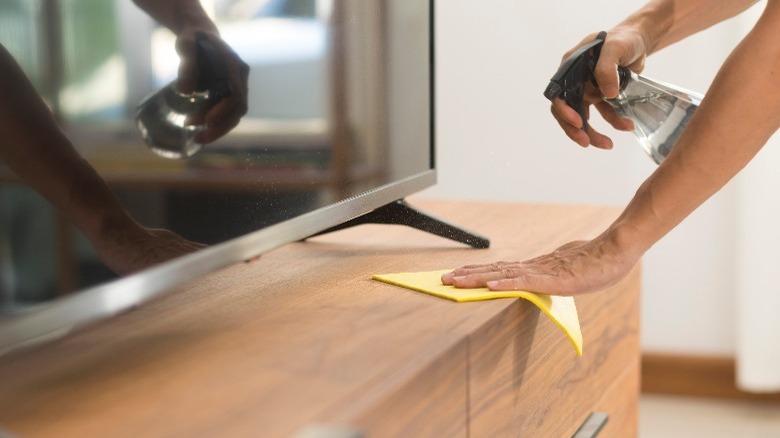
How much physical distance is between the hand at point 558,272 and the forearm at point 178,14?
1.31 ft

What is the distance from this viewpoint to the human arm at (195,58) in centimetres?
96

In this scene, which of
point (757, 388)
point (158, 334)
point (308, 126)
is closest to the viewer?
point (158, 334)

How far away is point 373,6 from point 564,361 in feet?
1.72

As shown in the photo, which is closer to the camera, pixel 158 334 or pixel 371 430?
pixel 371 430

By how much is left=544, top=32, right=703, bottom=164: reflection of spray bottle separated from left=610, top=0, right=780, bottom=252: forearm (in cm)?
20

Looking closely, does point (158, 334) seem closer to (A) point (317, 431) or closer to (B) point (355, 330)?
(B) point (355, 330)

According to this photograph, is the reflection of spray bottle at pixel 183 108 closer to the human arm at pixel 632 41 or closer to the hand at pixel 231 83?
the hand at pixel 231 83

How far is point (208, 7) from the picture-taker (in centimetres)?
103

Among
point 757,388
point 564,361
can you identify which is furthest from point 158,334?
point 757,388

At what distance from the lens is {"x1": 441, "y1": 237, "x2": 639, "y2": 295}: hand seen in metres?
1.18

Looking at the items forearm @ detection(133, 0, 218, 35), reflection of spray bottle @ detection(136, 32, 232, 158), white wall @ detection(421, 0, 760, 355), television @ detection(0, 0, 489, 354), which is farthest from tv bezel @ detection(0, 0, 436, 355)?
white wall @ detection(421, 0, 760, 355)

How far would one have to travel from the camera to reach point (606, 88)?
140 centimetres

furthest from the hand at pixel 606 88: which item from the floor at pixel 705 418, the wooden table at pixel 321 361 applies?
the floor at pixel 705 418

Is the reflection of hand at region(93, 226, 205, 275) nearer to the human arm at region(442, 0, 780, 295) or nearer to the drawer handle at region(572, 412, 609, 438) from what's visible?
the human arm at region(442, 0, 780, 295)
